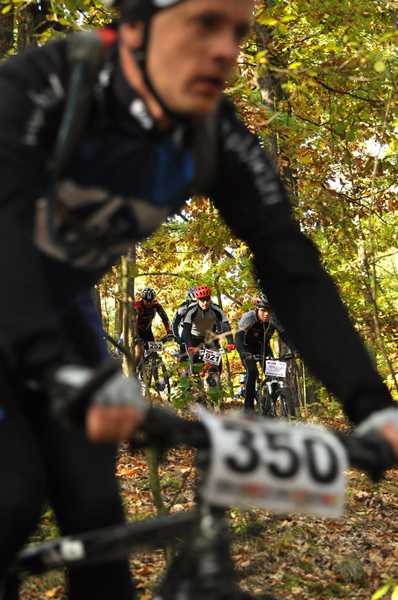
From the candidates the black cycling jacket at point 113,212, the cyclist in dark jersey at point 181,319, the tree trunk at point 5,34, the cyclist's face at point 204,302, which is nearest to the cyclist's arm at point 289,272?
the black cycling jacket at point 113,212

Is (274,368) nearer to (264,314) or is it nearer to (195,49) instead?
Answer: (264,314)

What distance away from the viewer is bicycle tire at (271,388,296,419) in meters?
11.3

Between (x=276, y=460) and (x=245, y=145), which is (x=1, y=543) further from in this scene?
(x=245, y=145)

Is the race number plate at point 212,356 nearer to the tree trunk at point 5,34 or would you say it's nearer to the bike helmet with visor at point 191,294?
the bike helmet with visor at point 191,294

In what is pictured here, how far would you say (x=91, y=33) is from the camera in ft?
5.75

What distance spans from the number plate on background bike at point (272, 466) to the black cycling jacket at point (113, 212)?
0.30 meters

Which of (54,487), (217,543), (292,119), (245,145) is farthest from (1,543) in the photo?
(292,119)

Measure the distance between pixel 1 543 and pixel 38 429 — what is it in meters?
0.33

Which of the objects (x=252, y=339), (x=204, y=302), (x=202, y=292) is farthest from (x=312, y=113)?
(x=252, y=339)

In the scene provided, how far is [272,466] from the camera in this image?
1.36m

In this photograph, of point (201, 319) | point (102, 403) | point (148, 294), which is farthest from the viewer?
point (148, 294)

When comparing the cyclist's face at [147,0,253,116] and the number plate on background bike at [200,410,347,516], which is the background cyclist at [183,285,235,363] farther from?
the number plate on background bike at [200,410,347,516]

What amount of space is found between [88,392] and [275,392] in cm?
1043

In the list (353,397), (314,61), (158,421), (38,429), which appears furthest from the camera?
(314,61)
